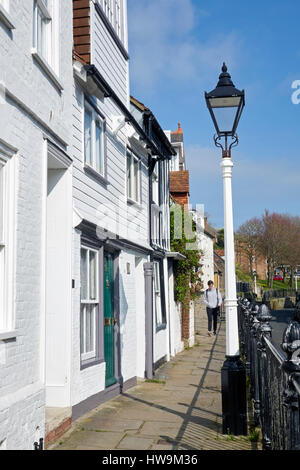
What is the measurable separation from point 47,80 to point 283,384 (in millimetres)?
4434

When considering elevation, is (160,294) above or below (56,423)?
above

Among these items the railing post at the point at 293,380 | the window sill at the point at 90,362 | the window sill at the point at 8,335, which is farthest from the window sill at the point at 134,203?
the railing post at the point at 293,380

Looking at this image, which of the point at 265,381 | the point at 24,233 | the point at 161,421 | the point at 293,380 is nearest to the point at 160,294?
the point at 161,421

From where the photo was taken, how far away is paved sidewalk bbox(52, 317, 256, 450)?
18.8 feet

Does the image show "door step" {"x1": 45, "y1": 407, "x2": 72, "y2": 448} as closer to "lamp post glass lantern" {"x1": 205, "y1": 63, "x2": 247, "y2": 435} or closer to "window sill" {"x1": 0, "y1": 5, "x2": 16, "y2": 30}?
"lamp post glass lantern" {"x1": 205, "y1": 63, "x2": 247, "y2": 435}

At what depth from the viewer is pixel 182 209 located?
55.3 feet

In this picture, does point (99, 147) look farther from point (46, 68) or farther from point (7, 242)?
point (7, 242)

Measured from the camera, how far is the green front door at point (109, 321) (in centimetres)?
845

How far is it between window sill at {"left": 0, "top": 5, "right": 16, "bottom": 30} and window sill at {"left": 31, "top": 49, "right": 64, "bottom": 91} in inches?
25.3

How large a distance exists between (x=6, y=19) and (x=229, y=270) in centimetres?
393

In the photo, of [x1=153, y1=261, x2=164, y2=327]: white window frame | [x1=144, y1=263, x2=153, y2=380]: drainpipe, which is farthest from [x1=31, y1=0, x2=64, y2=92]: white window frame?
[x1=153, y1=261, x2=164, y2=327]: white window frame

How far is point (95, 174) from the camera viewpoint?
8039 millimetres

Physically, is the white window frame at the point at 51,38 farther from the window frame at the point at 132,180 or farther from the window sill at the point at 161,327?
the window sill at the point at 161,327
